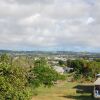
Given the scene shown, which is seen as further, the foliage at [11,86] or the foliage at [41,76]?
the foliage at [41,76]

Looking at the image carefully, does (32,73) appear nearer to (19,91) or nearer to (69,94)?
(69,94)

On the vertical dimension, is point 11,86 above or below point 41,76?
above

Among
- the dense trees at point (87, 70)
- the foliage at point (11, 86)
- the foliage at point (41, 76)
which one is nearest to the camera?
the foliage at point (11, 86)

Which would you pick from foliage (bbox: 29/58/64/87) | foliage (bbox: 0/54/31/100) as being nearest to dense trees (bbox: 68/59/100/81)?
foliage (bbox: 29/58/64/87)

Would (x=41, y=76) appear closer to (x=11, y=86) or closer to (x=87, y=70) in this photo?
(x=11, y=86)

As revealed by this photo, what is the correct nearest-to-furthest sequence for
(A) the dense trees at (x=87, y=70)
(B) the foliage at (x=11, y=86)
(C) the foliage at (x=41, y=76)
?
(B) the foliage at (x=11, y=86), (C) the foliage at (x=41, y=76), (A) the dense trees at (x=87, y=70)

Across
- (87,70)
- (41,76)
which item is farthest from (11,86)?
(87,70)

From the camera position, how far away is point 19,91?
28.7 metres

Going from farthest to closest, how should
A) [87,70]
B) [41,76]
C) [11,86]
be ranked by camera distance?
1. [87,70]
2. [41,76]
3. [11,86]

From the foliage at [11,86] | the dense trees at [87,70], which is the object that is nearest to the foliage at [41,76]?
the foliage at [11,86]

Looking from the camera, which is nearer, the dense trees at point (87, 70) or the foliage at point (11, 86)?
the foliage at point (11, 86)

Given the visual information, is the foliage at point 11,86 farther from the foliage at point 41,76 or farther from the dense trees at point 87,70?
the dense trees at point 87,70

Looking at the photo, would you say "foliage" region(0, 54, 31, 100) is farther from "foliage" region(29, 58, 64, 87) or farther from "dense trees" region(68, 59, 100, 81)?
"dense trees" region(68, 59, 100, 81)

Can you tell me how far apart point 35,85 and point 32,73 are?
2038 millimetres
